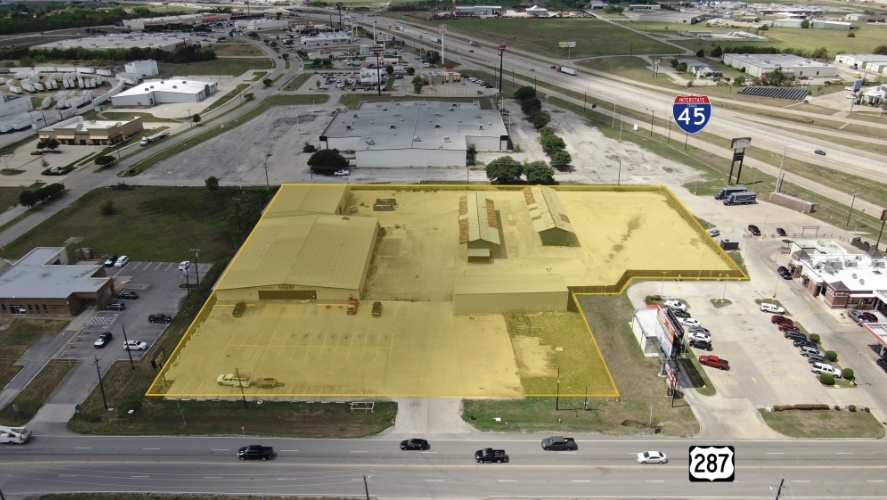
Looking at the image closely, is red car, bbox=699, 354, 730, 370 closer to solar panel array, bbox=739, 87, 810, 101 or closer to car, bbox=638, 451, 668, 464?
car, bbox=638, 451, 668, 464

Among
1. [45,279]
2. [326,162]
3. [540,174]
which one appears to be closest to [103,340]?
[45,279]

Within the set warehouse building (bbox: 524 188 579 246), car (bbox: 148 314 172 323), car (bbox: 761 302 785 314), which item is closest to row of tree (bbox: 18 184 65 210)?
car (bbox: 148 314 172 323)

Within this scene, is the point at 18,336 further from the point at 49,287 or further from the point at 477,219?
the point at 477,219

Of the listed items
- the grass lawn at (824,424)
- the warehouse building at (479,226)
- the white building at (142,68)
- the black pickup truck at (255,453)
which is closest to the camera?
the black pickup truck at (255,453)

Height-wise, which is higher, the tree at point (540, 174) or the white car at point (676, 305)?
the tree at point (540, 174)

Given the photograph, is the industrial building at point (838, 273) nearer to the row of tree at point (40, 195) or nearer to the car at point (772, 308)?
the car at point (772, 308)

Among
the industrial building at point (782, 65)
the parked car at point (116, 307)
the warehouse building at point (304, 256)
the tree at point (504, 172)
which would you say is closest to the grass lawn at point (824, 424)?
the warehouse building at point (304, 256)
